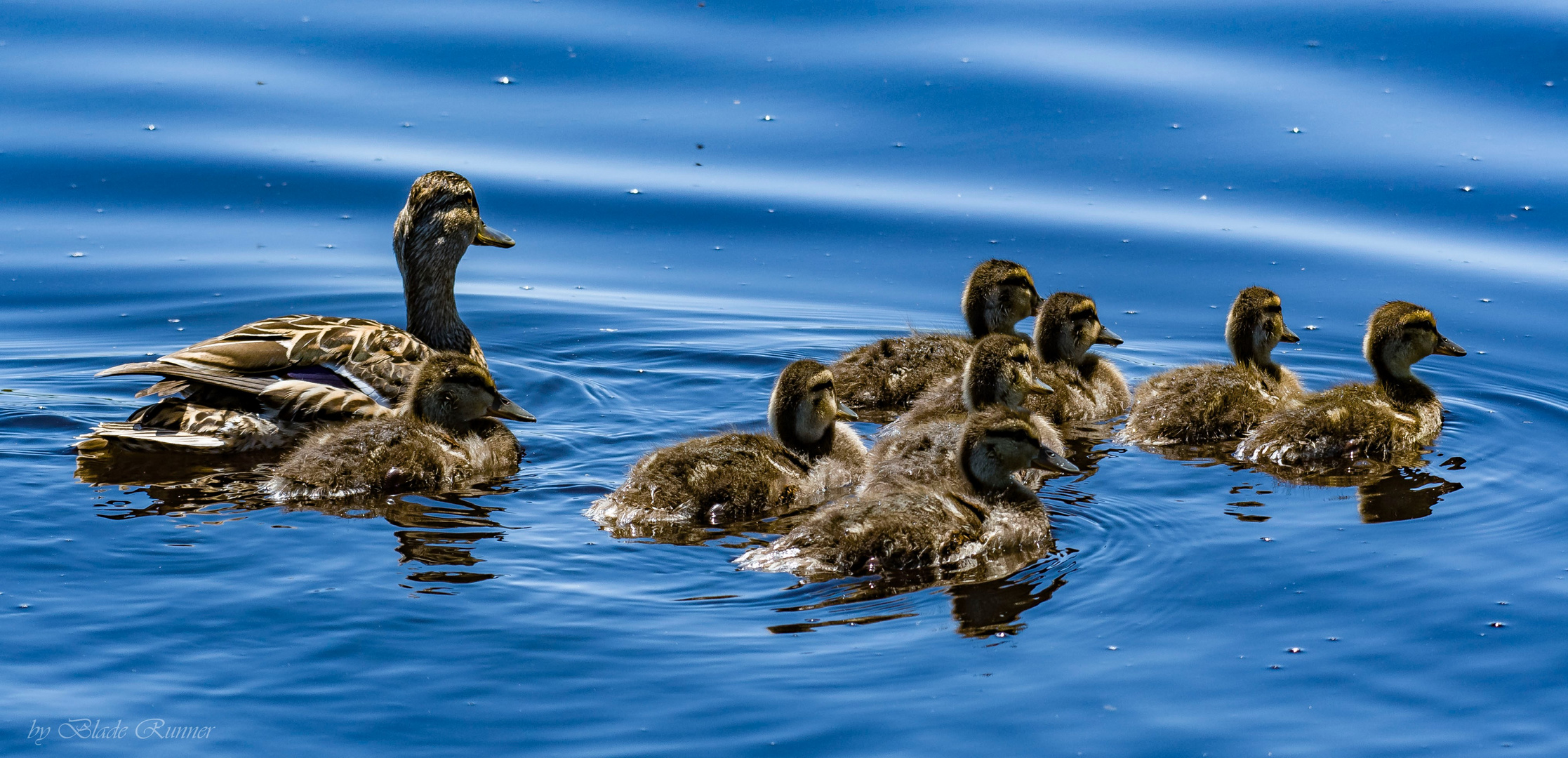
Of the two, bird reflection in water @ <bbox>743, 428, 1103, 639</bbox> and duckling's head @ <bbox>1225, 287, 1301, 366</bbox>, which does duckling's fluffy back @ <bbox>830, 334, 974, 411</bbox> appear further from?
bird reflection in water @ <bbox>743, 428, 1103, 639</bbox>

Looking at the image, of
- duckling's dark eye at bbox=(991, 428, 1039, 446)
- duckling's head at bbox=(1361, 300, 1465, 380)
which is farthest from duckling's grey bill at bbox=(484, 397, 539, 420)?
duckling's head at bbox=(1361, 300, 1465, 380)

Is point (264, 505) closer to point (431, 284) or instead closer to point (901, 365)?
point (431, 284)

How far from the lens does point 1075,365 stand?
32.2 feet

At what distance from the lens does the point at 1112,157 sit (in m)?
12.7

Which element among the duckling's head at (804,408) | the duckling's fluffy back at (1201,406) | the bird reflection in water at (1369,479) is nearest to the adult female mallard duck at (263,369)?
the duckling's head at (804,408)

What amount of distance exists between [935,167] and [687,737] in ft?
25.4

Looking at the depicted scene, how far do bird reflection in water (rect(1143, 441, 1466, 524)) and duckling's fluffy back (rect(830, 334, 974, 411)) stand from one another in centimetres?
132

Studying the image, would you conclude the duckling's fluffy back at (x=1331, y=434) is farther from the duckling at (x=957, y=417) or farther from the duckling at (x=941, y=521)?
the duckling at (x=941, y=521)

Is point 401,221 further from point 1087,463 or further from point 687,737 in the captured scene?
point 687,737

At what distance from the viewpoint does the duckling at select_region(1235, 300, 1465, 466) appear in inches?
337

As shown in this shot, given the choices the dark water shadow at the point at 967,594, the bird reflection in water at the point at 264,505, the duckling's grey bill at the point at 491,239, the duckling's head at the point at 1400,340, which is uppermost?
the duckling's grey bill at the point at 491,239

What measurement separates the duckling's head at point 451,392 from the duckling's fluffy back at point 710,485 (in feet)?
3.21

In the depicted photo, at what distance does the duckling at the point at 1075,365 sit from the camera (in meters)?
9.48

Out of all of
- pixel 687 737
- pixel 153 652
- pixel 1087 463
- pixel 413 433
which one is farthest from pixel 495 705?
pixel 1087 463
